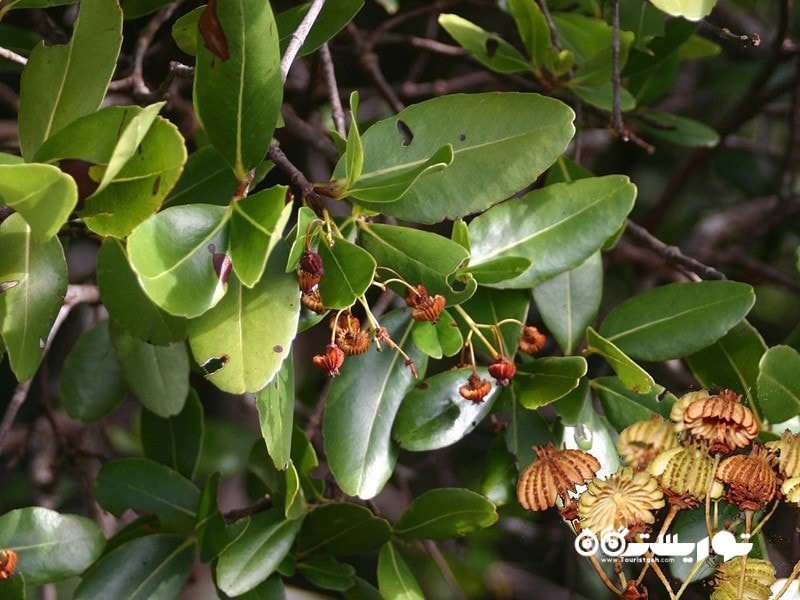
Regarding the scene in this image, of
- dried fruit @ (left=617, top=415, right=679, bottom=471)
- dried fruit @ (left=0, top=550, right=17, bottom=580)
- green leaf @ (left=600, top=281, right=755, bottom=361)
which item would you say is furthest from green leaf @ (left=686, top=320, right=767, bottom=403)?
dried fruit @ (left=0, top=550, right=17, bottom=580)

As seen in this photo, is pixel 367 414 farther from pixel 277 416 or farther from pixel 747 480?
pixel 747 480

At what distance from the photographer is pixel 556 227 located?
0.88 metres

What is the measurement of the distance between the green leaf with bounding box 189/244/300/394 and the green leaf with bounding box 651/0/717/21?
43 centimetres

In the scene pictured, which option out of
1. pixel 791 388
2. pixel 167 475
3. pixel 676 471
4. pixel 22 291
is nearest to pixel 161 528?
pixel 167 475

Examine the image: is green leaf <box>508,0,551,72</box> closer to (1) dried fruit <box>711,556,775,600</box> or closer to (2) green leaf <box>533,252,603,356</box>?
(2) green leaf <box>533,252,603,356</box>

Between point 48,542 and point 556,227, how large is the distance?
24.5 inches

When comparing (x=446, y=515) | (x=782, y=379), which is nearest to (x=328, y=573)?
(x=446, y=515)

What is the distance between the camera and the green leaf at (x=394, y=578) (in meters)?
0.91

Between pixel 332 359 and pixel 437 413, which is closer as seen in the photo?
pixel 332 359

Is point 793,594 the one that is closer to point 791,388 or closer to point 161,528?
point 791,388

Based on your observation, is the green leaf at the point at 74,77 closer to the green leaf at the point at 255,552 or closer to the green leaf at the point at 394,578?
the green leaf at the point at 255,552

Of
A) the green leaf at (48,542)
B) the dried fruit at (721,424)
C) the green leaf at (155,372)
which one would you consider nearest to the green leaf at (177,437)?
the green leaf at (155,372)

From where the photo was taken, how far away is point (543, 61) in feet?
3.78

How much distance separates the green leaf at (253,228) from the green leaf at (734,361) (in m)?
0.49
